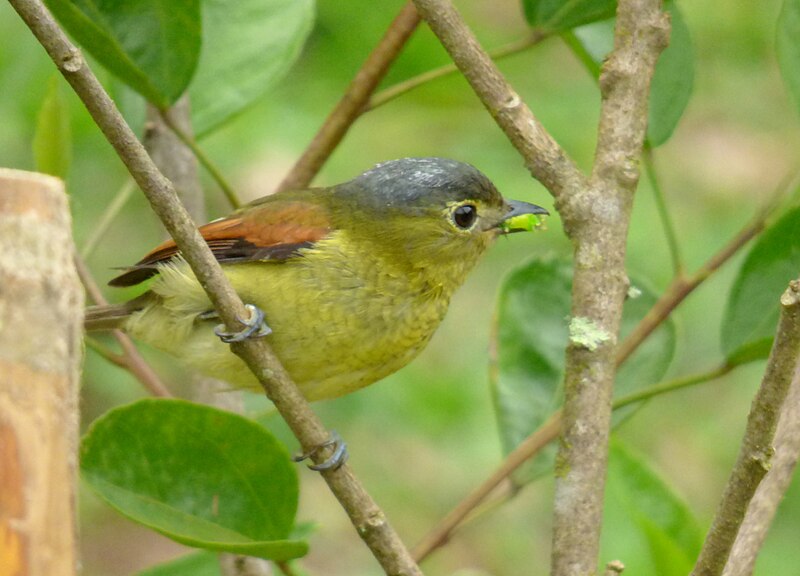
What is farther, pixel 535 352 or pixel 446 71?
pixel 535 352

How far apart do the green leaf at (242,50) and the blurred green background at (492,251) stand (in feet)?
2.52

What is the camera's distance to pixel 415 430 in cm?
485

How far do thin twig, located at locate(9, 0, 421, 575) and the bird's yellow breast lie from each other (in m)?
0.49

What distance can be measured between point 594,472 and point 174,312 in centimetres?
139

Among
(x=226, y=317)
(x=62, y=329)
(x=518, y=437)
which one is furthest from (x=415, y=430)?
(x=62, y=329)

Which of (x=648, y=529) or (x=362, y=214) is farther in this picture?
(x=362, y=214)

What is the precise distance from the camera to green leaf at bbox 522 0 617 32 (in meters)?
2.84

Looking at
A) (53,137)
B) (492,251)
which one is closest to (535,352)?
(53,137)

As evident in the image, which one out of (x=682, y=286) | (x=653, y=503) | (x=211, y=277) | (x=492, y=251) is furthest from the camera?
(x=492, y=251)

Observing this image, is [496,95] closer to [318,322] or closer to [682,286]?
[682,286]

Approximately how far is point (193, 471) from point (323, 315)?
61 centimetres

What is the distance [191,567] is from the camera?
3.08m

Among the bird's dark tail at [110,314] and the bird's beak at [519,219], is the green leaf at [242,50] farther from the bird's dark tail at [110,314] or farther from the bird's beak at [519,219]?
the bird's beak at [519,219]

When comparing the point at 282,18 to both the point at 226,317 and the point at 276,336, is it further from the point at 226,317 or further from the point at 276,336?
the point at 226,317
